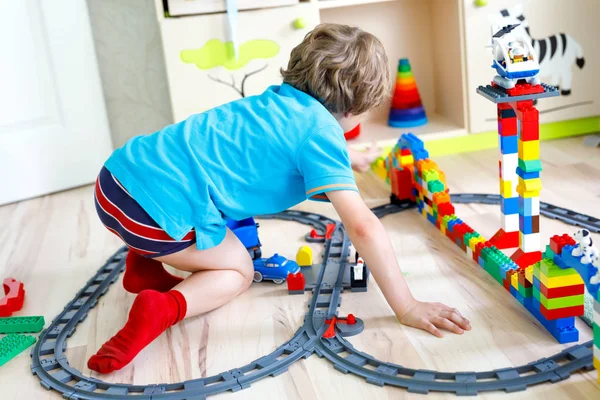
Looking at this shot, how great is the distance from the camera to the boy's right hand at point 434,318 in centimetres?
113

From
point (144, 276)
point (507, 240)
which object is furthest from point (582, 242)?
point (144, 276)

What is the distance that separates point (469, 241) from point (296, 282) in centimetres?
32

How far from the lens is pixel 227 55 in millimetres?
1882

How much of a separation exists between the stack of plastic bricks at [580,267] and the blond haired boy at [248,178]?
197mm

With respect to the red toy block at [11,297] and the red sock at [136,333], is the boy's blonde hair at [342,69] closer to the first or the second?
the red sock at [136,333]

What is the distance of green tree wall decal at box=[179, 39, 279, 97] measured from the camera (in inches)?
73.8

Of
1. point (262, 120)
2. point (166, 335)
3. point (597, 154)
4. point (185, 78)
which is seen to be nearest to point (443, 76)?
point (597, 154)

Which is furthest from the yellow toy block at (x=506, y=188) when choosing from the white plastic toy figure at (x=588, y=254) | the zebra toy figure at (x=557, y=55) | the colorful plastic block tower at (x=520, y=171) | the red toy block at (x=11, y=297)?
the red toy block at (x=11, y=297)

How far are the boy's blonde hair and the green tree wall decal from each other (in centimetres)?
68

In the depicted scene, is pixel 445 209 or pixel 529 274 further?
pixel 445 209

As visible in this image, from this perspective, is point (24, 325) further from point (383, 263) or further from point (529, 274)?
point (529, 274)

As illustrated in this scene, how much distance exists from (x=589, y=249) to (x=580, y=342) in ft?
0.59

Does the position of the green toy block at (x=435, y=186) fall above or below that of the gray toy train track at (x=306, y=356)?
above

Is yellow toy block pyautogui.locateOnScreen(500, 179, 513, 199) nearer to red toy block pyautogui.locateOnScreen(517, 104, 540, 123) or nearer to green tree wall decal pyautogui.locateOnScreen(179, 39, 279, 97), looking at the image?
red toy block pyautogui.locateOnScreen(517, 104, 540, 123)
